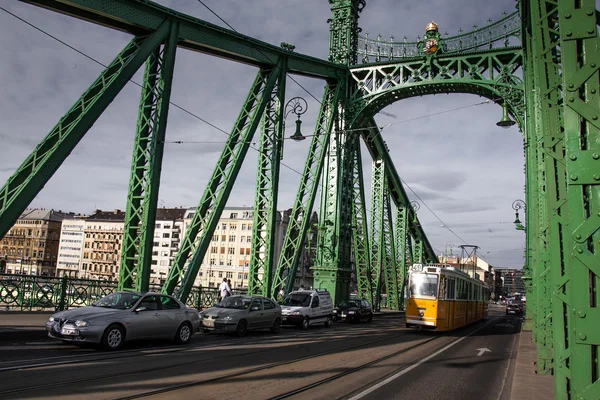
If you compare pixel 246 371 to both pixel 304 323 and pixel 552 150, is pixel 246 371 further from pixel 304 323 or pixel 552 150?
pixel 304 323

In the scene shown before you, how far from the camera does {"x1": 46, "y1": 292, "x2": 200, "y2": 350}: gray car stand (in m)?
12.0

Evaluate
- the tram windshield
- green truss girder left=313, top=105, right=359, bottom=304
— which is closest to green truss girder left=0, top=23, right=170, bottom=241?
green truss girder left=313, top=105, right=359, bottom=304

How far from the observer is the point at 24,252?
12425cm

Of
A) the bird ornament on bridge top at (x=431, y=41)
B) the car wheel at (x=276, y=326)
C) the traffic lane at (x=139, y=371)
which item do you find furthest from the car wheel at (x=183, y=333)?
the bird ornament on bridge top at (x=431, y=41)

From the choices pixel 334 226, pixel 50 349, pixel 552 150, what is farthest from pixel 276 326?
pixel 552 150

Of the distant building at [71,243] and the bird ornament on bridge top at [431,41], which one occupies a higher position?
the bird ornament on bridge top at [431,41]

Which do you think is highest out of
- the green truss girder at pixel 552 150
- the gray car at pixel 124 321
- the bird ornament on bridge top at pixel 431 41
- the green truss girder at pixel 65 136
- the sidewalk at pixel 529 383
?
the bird ornament on bridge top at pixel 431 41

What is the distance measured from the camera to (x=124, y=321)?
12.8 meters

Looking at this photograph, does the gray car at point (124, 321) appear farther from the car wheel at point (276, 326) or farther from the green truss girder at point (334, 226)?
the green truss girder at point (334, 226)

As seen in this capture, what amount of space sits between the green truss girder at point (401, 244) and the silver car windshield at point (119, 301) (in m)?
32.0

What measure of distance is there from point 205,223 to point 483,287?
86.0 ft

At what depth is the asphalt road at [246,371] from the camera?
8086mm

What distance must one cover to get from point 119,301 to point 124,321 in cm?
99

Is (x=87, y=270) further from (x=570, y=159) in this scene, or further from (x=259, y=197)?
(x=570, y=159)
